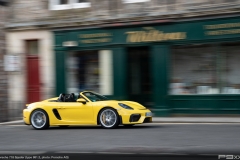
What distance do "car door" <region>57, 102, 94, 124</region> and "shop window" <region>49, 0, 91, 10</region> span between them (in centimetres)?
722

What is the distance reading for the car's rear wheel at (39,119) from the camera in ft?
46.5

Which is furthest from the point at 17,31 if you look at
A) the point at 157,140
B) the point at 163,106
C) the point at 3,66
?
the point at 157,140

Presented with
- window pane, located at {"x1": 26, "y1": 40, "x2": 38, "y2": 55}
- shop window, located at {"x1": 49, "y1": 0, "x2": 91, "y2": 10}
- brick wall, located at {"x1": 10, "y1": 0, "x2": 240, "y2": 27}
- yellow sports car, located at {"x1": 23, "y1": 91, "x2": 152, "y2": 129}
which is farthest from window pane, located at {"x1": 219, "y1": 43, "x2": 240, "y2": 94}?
window pane, located at {"x1": 26, "y1": 40, "x2": 38, "y2": 55}

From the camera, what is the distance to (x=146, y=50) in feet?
64.6

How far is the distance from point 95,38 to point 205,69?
15.9 feet

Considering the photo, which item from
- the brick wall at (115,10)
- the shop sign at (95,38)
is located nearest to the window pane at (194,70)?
the brick wall at (115,10)

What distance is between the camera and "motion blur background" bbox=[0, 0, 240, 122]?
57.7 feet

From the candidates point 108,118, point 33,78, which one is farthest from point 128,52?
point 108,118

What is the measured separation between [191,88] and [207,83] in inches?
26.9

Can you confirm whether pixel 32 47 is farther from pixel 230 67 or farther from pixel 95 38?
pixel 230 67

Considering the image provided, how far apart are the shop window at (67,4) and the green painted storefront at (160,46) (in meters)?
1.11

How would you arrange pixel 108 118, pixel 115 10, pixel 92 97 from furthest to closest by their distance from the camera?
pixel 115 10, pixel 92 97, pixel 108 118

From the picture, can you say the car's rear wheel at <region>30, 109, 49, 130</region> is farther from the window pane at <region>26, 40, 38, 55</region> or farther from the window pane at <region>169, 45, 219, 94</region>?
the window pane at <region>26, 40, 38, 55</region>

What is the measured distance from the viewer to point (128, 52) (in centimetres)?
1980
